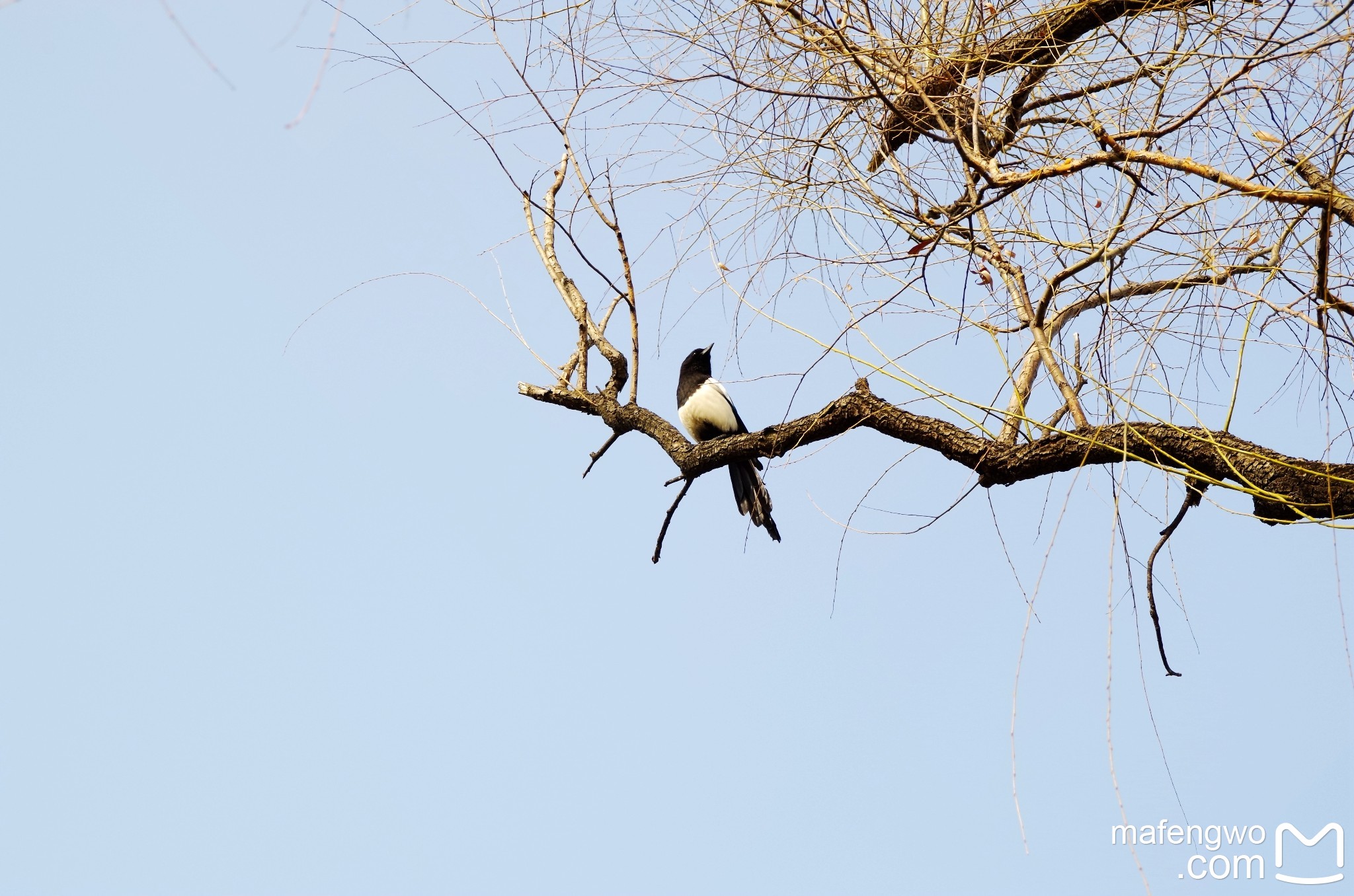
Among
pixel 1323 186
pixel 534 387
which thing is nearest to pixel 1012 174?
pixel 1323 186

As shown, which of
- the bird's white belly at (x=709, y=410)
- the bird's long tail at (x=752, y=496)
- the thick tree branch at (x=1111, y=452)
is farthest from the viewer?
the bird's white belly at (x=709, y=410)

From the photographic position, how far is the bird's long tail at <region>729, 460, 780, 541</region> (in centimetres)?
362

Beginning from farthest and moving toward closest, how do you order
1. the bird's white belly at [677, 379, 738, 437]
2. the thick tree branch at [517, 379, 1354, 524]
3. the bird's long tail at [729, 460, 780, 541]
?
the bird's white belly at [677, 379, 738, 437] → the bird's long tail at [729, 460, 780, 541] → the thick tree branch at [517, 379, 1354, 524]

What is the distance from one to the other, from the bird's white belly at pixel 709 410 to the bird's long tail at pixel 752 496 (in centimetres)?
84

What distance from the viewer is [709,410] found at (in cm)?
454

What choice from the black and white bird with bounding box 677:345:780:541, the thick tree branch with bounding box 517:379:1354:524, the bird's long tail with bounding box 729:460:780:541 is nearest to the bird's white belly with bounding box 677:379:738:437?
the black and white bird with bounding box 677:345:780:541

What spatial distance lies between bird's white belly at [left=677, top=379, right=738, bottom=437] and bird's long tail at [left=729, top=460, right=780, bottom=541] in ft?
2.74

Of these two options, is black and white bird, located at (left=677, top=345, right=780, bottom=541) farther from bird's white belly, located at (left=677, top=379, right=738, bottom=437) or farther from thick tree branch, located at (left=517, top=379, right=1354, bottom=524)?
thick tree branch, located at (left=517, top=379, right=1354, bottom=524)

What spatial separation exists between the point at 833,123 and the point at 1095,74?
505 millimetres

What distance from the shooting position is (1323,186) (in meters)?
1.94

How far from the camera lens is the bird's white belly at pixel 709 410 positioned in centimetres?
455

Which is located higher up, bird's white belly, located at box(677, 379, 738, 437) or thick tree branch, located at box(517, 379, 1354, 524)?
bird's white belly, located at box(677, 379, 738, 437)

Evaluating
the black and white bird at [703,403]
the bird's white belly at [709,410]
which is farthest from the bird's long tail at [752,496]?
the bird's white belly at [709,410]

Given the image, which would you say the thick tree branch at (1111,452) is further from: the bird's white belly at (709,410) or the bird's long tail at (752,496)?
the bird's white belly at (709,410)
